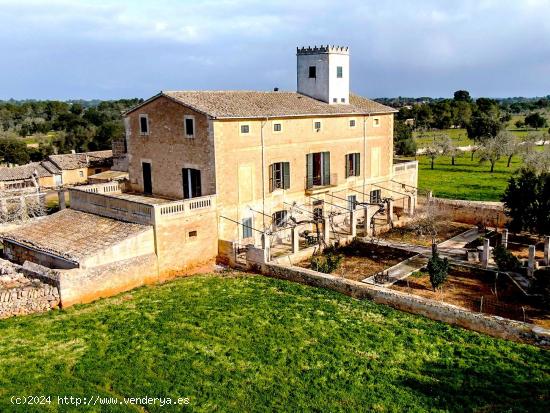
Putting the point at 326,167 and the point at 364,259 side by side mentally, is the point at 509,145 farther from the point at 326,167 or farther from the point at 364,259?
the point at 364,259

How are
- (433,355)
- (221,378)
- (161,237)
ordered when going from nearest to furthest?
(221,378) → (433,355) → (161,237)

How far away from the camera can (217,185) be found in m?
27.0

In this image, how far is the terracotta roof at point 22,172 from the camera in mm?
49562

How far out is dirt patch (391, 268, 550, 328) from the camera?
19.8 meters

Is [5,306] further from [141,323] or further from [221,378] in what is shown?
[221,378]

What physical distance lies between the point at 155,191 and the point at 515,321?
20.8 meters

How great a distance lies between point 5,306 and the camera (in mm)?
19234

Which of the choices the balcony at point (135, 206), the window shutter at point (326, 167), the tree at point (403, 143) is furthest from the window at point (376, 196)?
the tree at point (403, 143)

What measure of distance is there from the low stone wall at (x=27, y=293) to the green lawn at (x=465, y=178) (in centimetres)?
3063

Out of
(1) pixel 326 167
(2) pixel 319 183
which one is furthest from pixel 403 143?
(2) pixel 319 183

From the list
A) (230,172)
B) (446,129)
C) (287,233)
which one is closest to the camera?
(230,172)

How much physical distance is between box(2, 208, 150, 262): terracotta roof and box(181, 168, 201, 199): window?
15.0ft

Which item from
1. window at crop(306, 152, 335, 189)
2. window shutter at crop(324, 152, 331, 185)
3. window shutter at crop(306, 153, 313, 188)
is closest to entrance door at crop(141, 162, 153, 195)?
window shutter at crop(306, 153, 313, 188)

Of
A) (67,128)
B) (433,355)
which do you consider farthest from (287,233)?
(67,128)
